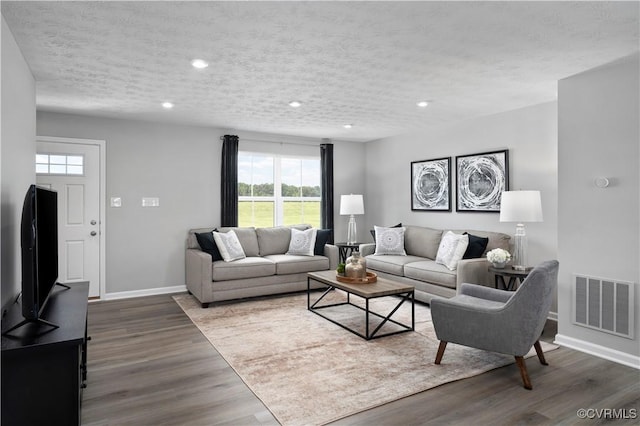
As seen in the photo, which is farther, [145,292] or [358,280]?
[145,292]

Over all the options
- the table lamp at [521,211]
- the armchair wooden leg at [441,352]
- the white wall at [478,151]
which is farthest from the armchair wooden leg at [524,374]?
the white wall at [478,151]

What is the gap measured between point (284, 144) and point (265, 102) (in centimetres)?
214

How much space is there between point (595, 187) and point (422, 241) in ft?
8.16

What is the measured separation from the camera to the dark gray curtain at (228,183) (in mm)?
5789

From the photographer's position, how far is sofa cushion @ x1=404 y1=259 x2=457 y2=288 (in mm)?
4336

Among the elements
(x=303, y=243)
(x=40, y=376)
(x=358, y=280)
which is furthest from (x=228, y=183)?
(x=40, y=376)

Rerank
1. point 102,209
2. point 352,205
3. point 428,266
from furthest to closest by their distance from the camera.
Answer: point 352,205 → point 102,209 → point 428,266

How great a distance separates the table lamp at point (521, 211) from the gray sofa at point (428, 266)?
387mm

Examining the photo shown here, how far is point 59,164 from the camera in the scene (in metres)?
4.82

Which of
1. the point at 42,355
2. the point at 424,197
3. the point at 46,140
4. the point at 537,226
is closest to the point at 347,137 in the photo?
the point at 424,197

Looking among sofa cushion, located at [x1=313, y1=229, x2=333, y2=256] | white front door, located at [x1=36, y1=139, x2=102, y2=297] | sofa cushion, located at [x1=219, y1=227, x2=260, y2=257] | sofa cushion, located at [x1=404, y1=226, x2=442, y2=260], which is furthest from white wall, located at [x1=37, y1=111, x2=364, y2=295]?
sofa cushion, located at [x1=404, y1=226, x2=442, y2=260]

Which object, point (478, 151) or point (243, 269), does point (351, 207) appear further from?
point (243, 269)

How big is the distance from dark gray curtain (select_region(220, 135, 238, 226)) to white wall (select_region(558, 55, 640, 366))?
13.7ft

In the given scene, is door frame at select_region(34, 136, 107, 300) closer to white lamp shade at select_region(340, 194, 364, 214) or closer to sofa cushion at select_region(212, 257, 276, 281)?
sofa cushion at select_region(212, 257, 276, 281)
